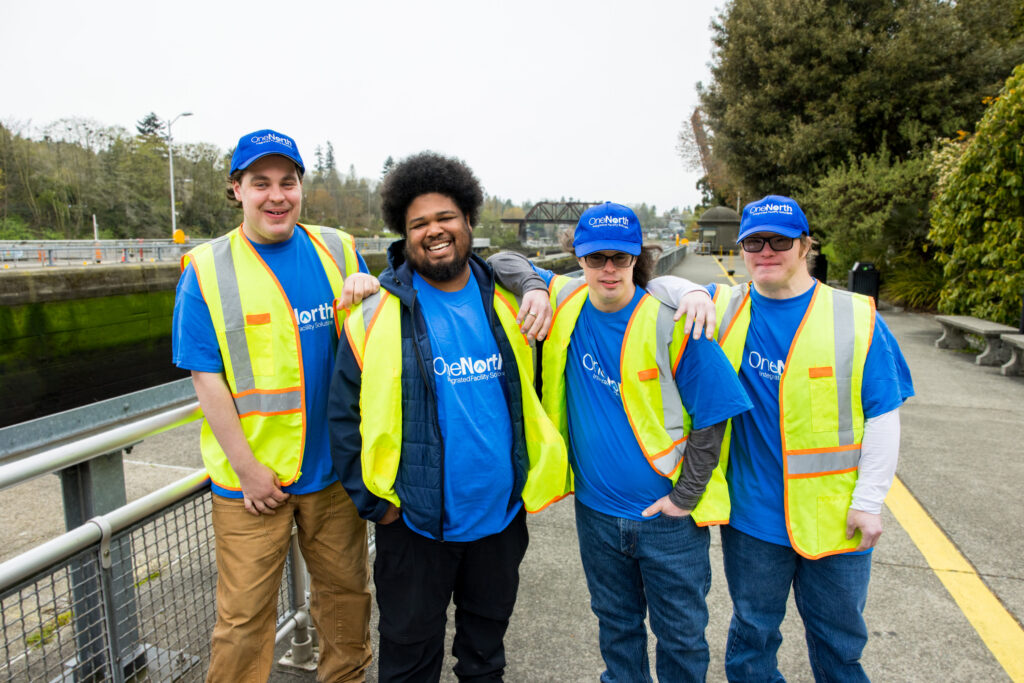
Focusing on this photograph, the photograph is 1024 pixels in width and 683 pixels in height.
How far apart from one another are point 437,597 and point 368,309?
1047mm

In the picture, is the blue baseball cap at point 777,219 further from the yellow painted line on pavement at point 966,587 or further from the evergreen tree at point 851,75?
the evergreen tree at point 851,75

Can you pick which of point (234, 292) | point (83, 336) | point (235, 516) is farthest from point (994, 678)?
point (83, 336)

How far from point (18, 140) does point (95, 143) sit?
8.57 meters

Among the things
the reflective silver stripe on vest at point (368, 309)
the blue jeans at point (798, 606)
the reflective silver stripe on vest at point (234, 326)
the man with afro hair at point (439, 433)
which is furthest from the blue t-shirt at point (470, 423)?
the blue jeans at point (798, 606)

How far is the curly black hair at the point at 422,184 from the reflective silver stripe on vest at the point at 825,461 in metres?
1.52

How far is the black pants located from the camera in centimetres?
222

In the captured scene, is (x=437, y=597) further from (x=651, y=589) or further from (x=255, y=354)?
(x=255, y=354)

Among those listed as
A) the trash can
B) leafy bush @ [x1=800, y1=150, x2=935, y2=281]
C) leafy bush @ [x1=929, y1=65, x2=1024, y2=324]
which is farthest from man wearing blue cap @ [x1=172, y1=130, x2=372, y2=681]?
leafy bush @ [x1=800, y1=150, x2=935, y2=281]

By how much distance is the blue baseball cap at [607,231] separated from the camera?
2148mm

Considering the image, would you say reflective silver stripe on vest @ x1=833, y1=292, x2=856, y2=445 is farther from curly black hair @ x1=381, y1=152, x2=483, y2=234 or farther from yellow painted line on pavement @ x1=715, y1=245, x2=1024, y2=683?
yellow painted line on pavement @ x1=715, y1=245, x2=1024, y2=683

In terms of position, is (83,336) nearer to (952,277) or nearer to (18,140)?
(952,277)

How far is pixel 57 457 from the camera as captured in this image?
1.87 meters

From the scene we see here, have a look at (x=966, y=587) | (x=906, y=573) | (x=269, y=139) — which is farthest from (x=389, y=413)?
(x=966, y=587)

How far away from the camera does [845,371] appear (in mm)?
2145
